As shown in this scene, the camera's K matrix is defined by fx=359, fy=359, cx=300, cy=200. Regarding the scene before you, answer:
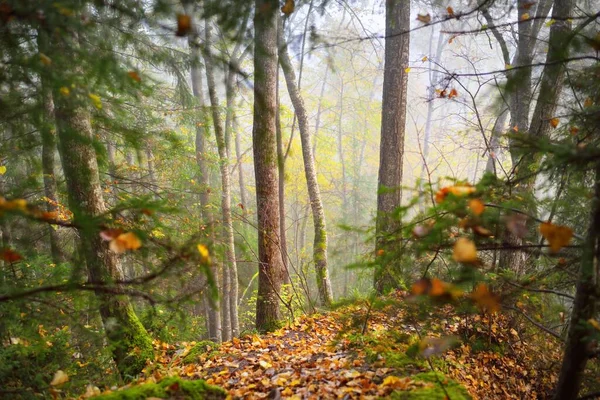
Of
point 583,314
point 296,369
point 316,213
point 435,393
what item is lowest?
point 296,369

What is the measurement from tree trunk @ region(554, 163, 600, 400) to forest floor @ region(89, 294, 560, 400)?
0.65 m

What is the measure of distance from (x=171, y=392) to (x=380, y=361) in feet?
6.17

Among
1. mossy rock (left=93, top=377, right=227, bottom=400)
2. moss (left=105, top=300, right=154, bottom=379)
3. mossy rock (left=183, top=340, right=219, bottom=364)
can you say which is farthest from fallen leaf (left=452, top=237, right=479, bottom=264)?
moss (left=105, top=300, right=154, bottom=379)

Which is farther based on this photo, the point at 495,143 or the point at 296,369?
the point at 495,143

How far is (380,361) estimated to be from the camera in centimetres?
338

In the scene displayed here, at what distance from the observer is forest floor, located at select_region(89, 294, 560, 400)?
→ 2.84 metres

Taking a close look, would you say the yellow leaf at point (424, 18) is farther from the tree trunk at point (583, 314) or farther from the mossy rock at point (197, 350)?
the mossy rock at point (197, 350)

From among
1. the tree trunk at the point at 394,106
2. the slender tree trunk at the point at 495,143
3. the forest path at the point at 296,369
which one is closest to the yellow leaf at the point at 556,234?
the slender tree trunk at the point at 495,143

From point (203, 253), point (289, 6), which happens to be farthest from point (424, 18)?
point (203, 253)

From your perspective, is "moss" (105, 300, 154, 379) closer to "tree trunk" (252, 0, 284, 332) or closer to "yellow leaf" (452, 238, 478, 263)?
"tree trunk" (252, 0, 284, 332)

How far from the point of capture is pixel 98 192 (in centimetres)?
473

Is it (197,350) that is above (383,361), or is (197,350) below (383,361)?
below

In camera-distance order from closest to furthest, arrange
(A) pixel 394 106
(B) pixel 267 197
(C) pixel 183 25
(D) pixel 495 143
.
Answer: (C) pixel 183 25, (B) pixel 267 197, (A) pixel 394 106, (D) pixel 495 143

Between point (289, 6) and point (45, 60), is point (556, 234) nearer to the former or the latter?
point (289, 6)
